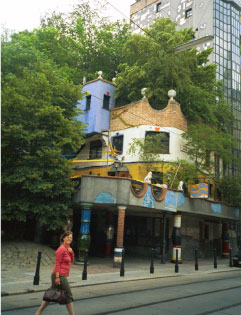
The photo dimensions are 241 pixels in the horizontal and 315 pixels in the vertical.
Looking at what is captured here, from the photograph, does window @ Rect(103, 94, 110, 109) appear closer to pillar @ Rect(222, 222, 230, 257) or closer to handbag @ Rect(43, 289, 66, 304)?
pillar @ Rect(222, 222, 230, 257)

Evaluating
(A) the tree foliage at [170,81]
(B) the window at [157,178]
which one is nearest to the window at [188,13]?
(A) the tree foliage at [170,81]

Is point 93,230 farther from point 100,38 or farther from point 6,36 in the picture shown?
point 100,38

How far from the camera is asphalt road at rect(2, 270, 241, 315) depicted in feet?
23.1

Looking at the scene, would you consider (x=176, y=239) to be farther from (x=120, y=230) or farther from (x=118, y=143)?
(x=118, y=143)

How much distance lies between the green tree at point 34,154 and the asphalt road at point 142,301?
6.42 meters

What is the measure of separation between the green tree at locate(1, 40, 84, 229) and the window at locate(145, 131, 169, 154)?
7160mm

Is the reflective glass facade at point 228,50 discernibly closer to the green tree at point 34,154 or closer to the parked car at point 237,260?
the parked car at point 237,260

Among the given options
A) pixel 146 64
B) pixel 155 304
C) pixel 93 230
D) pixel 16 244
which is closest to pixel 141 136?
pixel 146 64

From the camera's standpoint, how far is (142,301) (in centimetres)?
816

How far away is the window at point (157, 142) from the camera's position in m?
22.6

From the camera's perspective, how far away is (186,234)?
24.5m

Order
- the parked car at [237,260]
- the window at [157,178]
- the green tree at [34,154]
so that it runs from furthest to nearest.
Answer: the window at [157,178]
the parked car at [237,260]
the green tree at [34,154]

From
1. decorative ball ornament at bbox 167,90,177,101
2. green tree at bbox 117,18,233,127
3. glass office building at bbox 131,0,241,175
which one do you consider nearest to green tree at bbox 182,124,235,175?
green tree at bbox 117,18,233,127

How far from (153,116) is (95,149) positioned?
19.0 feet
